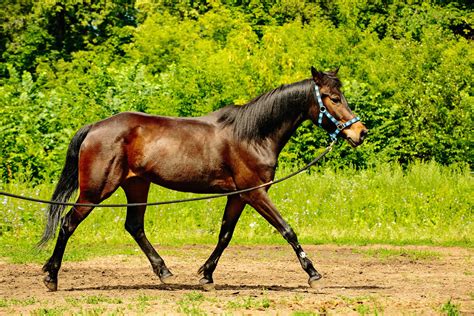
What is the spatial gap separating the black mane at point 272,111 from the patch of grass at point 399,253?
175 inches

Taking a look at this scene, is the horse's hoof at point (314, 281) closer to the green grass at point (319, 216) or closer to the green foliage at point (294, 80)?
the green grass at point (319, 216)

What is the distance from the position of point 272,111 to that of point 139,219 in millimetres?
2173

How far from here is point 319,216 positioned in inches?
682

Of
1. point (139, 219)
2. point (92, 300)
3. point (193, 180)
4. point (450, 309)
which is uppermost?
point (450, 309)

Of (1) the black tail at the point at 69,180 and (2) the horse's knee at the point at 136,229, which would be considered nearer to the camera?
(1) the black tail at the point at 69,180

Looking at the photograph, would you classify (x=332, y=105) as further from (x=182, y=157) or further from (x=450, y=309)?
(x=450, y=309)

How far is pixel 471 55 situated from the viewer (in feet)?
75.1

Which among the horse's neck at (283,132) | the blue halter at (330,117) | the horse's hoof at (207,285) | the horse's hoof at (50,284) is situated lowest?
the horse's hoof at (50,284)

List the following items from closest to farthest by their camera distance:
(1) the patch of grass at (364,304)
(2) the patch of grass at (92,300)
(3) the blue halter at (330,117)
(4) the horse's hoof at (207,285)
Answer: (1) the patch of grass at (364,304)
(2) the patch of grass at (92,300)
(3) the blue halter at (330,117)
(4) the horse's hoof at (207,285)

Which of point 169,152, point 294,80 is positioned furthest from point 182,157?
point 294,80

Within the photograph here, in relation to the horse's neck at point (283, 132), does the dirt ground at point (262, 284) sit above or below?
below

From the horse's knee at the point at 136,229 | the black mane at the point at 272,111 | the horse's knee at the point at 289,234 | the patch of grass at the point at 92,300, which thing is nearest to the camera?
the patch of grass at the point at 92,300

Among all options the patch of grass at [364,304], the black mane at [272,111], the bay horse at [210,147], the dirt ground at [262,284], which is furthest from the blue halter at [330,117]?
the patch of grass at [364,304]

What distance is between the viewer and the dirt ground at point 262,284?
8.33 meters
